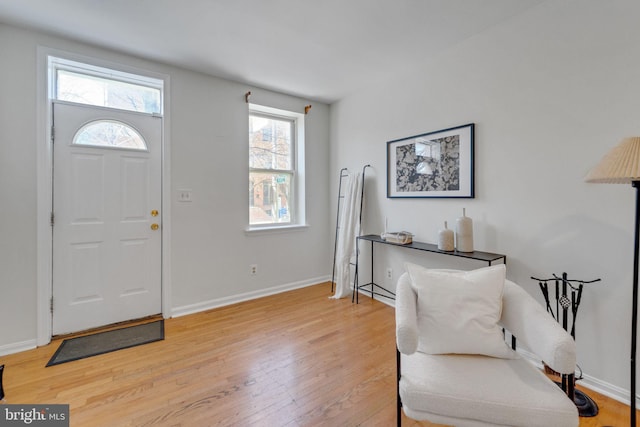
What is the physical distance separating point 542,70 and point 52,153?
3.73 m

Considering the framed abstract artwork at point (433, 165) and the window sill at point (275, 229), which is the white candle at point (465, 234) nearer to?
the framed abstract artwork at point (433, 165)

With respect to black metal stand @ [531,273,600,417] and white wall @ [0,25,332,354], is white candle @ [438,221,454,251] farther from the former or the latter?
white wall @ [0,25,332,354]

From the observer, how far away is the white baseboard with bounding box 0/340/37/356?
211 cm

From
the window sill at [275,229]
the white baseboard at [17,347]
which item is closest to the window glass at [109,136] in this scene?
the window sill at [275,229]

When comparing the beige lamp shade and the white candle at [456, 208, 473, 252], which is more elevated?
the beige lamp shade

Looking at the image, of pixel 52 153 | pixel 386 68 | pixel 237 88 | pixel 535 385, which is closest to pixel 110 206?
pixel 52 153

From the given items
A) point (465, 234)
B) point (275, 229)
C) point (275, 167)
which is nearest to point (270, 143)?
point (275, 167)

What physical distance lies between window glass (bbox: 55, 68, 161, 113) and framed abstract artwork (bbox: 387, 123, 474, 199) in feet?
8.11

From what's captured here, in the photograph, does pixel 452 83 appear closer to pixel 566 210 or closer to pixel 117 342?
pixel 566 210

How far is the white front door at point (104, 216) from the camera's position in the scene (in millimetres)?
2344

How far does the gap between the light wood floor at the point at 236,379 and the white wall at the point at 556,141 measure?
65cm

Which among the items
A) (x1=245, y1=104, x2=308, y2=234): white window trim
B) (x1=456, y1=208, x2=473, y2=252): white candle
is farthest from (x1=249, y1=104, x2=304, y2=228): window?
(x1=456, y1=208, x2=473, y2=252): white candle

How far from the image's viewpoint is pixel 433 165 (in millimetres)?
2629

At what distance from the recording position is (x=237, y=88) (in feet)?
10.2
